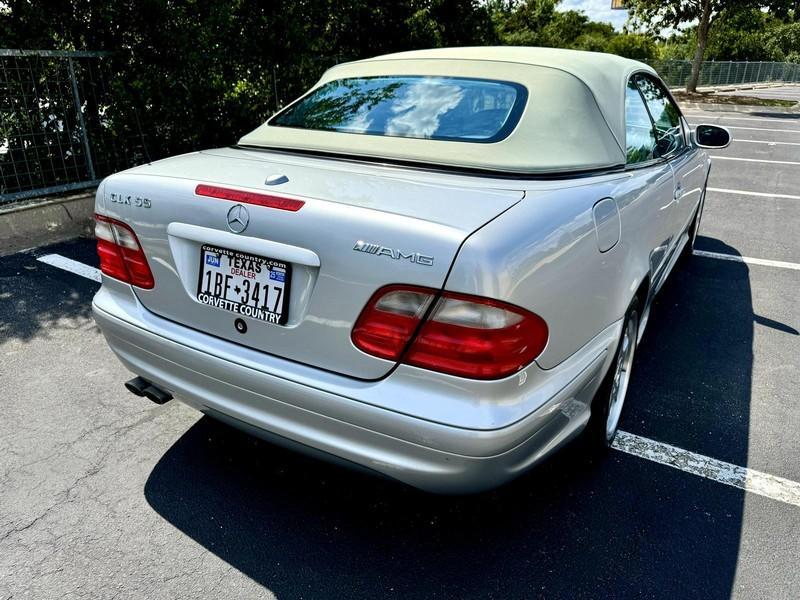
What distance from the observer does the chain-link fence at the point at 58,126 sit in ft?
18.6

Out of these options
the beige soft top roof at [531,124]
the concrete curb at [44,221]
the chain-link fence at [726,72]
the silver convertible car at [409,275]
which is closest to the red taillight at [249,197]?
the silver convertible car at [409,275]

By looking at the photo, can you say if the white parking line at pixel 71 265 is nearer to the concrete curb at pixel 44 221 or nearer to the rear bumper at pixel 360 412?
the concrete curb at pixel 44 221

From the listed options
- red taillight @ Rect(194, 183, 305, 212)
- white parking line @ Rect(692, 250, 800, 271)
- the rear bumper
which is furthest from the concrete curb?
white parking line @ Rect(692, 250, 800, 271)

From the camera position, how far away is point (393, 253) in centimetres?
174

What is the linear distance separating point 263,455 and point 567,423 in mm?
1347

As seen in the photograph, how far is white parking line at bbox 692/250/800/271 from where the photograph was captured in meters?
5.50

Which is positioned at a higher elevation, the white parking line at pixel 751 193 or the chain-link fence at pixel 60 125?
the chain-link fence at pixel 60 125

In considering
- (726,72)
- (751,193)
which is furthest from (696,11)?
(751,193)

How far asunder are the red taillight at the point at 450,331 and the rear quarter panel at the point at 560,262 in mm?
57

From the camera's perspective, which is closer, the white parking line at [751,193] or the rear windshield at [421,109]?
the rear windshield at [421,109]

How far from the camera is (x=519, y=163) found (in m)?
2.37

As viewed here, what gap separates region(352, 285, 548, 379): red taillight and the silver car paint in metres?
0.03

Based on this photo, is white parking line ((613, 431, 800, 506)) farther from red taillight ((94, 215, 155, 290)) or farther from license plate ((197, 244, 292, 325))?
red taillight ((94, 215, 155, 290))

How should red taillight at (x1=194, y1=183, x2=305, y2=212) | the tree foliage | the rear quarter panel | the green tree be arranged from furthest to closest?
the green tree < the tree foliage < red taillight at (x1=194, y1=183, x2=305, y2=212) < the rear quarter panel
